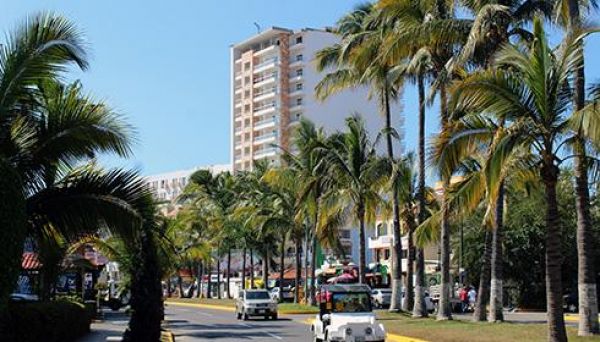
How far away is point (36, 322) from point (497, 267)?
16.3 metres

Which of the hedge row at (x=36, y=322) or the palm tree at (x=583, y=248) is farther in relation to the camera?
the palm tree at (x=583, y=248)

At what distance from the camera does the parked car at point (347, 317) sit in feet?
66.7

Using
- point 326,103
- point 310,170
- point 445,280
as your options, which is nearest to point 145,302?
point 445,280

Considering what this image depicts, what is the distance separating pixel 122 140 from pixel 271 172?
36.8 m

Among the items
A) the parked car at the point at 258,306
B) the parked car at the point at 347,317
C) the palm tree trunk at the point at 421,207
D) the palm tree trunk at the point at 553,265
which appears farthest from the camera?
the parked car at the point at 258,306

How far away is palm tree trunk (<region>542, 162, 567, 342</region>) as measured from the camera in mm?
16844

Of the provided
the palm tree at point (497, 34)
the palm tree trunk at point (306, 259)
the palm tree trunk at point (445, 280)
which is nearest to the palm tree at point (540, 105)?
the palm tree at point (497, 34)

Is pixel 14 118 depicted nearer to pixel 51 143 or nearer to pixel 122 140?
pixel 51 143

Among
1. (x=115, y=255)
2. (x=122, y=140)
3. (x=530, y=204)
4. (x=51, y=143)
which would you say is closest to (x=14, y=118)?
(x=51, y=143)

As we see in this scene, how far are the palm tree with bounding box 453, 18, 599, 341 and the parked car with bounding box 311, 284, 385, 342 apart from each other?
497 centimetres

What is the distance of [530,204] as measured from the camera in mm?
52531

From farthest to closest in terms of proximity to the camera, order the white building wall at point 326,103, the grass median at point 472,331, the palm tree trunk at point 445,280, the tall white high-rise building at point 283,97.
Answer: the tall white high-rise building at point 283,97 → the white building wall at point 326,103 → the palm tree trunk at point 445,280 → the grass median at point 472,331

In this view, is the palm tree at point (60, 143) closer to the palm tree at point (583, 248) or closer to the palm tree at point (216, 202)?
the palm tree at point (583, 248)

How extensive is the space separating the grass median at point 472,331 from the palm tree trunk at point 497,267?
1.22m
